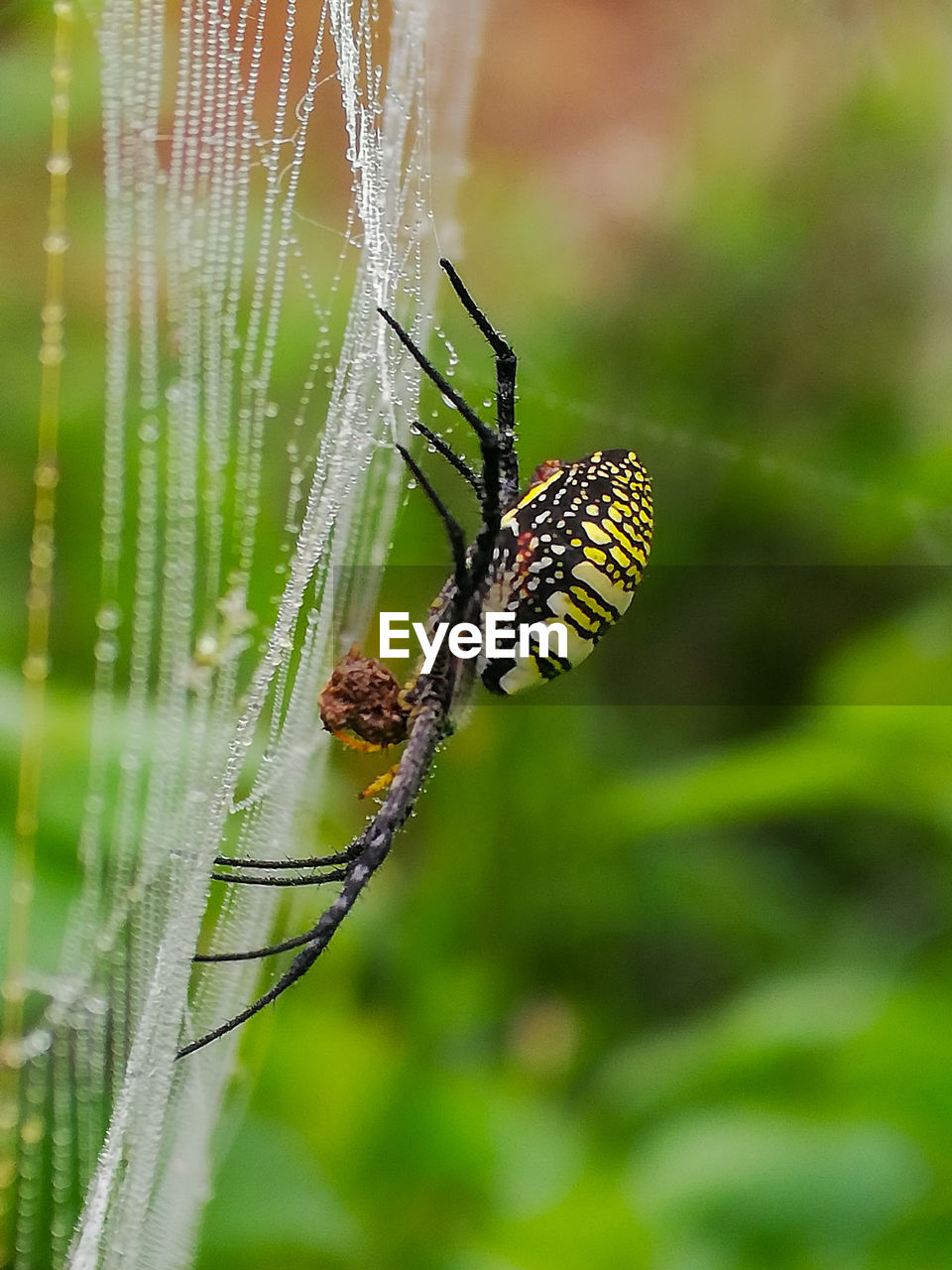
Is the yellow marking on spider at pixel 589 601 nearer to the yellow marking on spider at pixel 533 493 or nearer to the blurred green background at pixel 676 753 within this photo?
the yellow marking on spider at pixel 533 493

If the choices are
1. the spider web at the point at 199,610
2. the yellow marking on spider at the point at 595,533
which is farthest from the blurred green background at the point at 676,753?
the yellow marking on spider at the point at 595,533

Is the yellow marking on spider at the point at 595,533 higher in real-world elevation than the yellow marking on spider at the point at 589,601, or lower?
higher

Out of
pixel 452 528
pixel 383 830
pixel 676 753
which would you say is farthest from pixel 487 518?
pixel 676 753

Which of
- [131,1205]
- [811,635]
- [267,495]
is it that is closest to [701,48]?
[811,635]

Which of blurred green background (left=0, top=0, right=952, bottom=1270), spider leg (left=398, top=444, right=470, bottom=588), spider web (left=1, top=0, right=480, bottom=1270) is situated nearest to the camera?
spider leg (left=398, top=444, right=470, bottom=588)

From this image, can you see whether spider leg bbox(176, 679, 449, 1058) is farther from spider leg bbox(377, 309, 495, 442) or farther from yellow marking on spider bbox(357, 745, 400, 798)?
spider leg bbox(377, 309, 495, 442)

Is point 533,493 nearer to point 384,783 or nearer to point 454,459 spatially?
point 454,459

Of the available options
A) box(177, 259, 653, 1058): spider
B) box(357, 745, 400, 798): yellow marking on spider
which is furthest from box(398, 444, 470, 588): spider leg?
box(357, 745, 400, 798): yellow marking on spider
